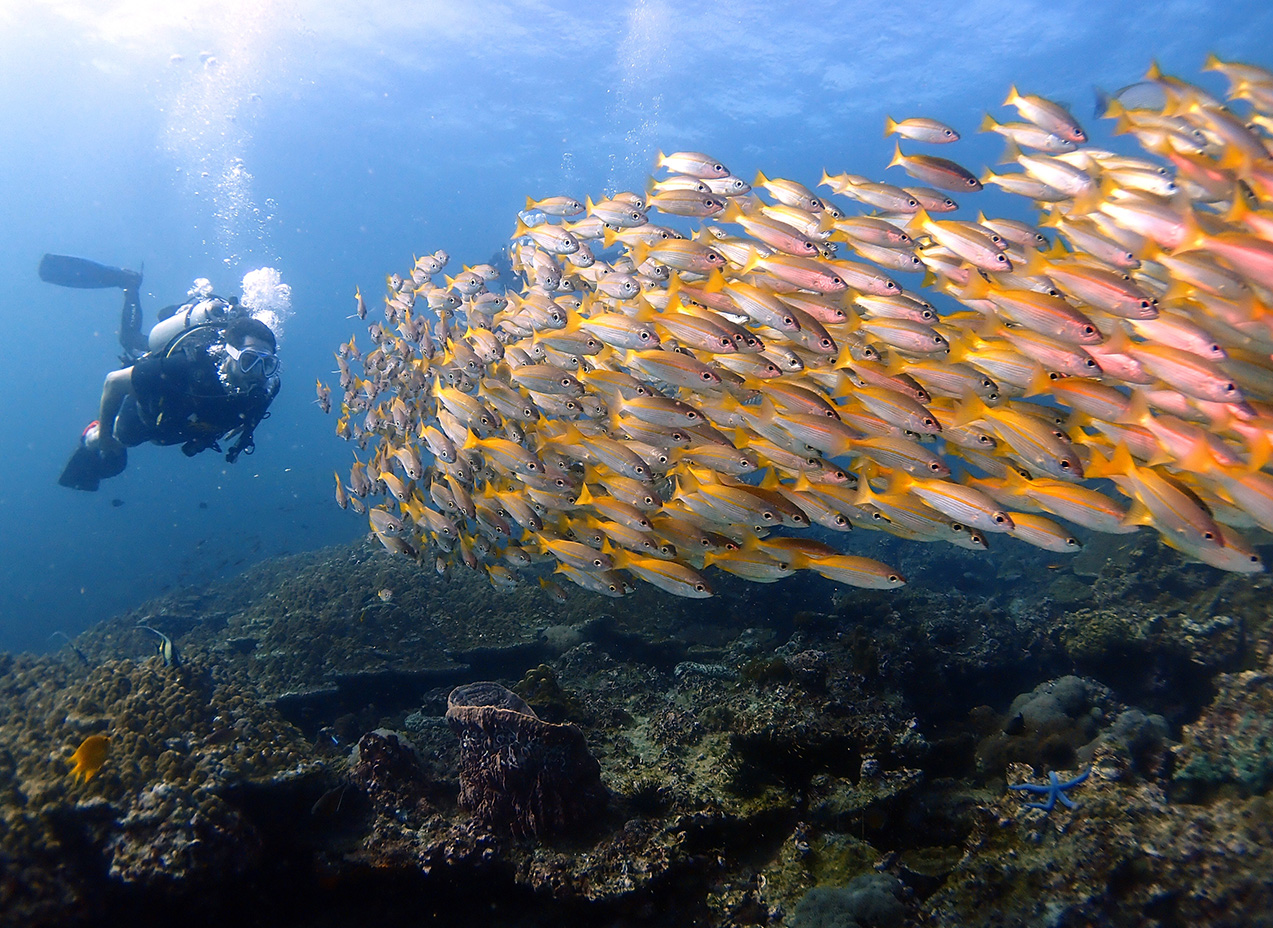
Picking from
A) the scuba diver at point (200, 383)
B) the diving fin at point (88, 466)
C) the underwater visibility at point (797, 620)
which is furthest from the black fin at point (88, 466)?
the underwater visibility at point (797, 620)

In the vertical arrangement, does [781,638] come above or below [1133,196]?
below

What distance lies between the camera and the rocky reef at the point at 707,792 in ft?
13.0

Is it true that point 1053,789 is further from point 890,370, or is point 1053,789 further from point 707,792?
point 890,370

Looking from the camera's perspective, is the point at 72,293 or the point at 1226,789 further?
the point at 72,293

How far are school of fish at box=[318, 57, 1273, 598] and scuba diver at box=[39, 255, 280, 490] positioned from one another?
471 centimetres

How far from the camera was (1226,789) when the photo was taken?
4531 millimetres

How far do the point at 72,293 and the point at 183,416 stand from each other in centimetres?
17059

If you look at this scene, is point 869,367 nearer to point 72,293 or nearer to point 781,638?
point 781,638

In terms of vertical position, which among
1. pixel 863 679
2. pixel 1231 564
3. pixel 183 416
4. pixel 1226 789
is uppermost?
pixel 183 416

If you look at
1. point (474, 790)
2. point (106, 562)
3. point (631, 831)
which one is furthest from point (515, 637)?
point (106, 562)

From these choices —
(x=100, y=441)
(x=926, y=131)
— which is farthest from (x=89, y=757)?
(x=100, y=441)

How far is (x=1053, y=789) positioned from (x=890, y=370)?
127 inches

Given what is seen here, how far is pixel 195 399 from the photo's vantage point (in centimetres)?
918

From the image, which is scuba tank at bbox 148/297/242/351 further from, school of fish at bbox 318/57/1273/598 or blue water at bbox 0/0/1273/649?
blue water at bbox 0/0/1273/649
